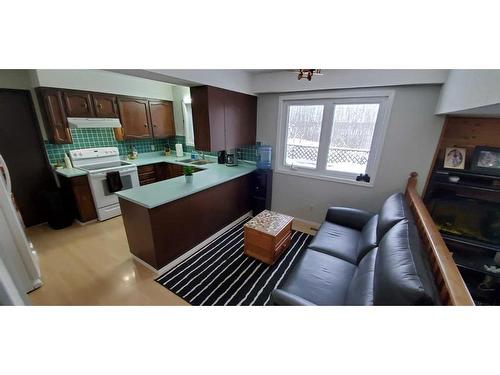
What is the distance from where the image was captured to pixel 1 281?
0.88 meters

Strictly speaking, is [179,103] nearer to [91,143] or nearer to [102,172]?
[91,143]

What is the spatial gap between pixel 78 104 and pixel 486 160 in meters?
5.04

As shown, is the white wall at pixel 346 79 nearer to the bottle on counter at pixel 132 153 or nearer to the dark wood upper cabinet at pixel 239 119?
the dark wood upper cabinet at pixel 239 119

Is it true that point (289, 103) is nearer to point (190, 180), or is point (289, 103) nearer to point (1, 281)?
point (190, 180)

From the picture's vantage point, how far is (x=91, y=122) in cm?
294

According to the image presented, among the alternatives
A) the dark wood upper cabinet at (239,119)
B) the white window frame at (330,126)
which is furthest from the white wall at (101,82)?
the white window frame at (330,126)

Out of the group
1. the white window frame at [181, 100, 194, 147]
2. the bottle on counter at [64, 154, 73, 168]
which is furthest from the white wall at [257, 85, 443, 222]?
the bottle on counter at [64, 154, 73, 168]

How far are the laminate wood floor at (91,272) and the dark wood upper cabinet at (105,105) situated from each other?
185 centimetres

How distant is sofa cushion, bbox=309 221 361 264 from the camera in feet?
6.12

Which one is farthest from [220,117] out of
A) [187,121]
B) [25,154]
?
[25,154]

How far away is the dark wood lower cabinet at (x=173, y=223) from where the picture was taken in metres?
1.93

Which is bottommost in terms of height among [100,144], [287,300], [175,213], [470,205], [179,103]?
[287,300]

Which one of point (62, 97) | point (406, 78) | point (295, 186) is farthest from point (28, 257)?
point (406, 78)

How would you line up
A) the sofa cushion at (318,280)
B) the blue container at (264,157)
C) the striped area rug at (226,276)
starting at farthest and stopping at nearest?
the blue container at (264,157) < the striped area rug at (226,276) < the sofa cushion at (318,280)
